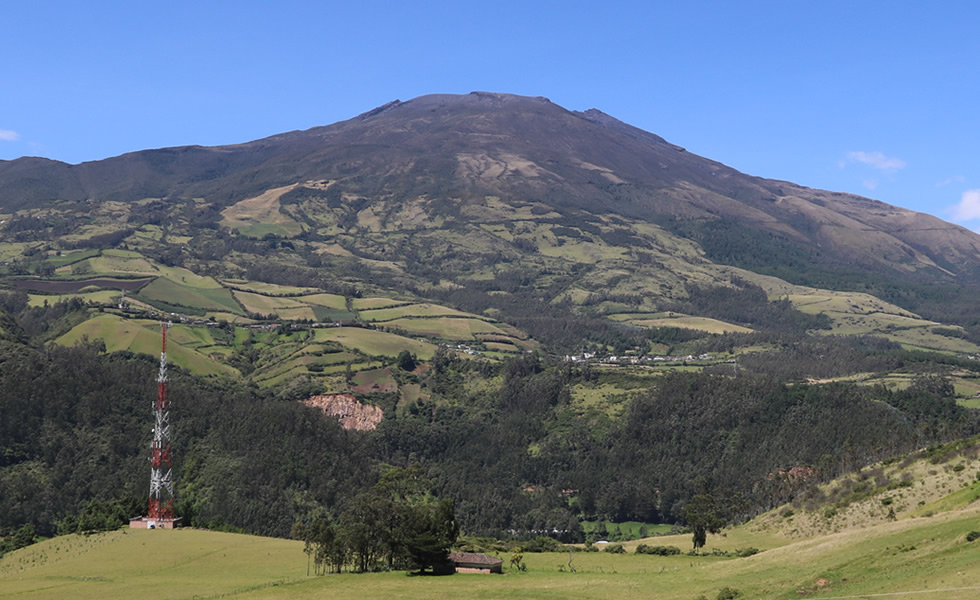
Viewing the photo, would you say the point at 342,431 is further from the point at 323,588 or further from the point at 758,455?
the point at 323,588

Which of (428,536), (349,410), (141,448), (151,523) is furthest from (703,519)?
(349,410)

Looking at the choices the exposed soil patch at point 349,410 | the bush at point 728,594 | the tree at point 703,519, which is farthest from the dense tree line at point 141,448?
the bush at point 728,594

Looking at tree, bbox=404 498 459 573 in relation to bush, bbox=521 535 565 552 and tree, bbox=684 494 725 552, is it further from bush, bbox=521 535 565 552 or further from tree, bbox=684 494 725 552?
tree, bbox=684 494 725 552

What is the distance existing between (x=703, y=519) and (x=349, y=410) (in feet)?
334

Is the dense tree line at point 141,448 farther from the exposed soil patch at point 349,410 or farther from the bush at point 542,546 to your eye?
the bush at point 542,546

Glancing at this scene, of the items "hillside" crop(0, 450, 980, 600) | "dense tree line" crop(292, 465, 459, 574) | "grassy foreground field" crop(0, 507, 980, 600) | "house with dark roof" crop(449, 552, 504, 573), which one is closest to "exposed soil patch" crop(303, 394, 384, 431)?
"hillside" crop(0, 450, 980, 600)

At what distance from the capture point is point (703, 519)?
107 meters

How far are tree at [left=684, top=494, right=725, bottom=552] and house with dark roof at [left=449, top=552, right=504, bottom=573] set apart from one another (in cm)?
2414

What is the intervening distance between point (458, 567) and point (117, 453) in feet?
304

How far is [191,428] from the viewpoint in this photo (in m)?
168

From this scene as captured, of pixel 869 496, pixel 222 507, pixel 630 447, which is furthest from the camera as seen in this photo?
pixel 630 447

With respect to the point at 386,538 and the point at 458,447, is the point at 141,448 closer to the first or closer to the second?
the point at 458,447

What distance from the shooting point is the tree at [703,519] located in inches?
4053

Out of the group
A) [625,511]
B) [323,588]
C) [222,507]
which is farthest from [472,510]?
[323,588]
